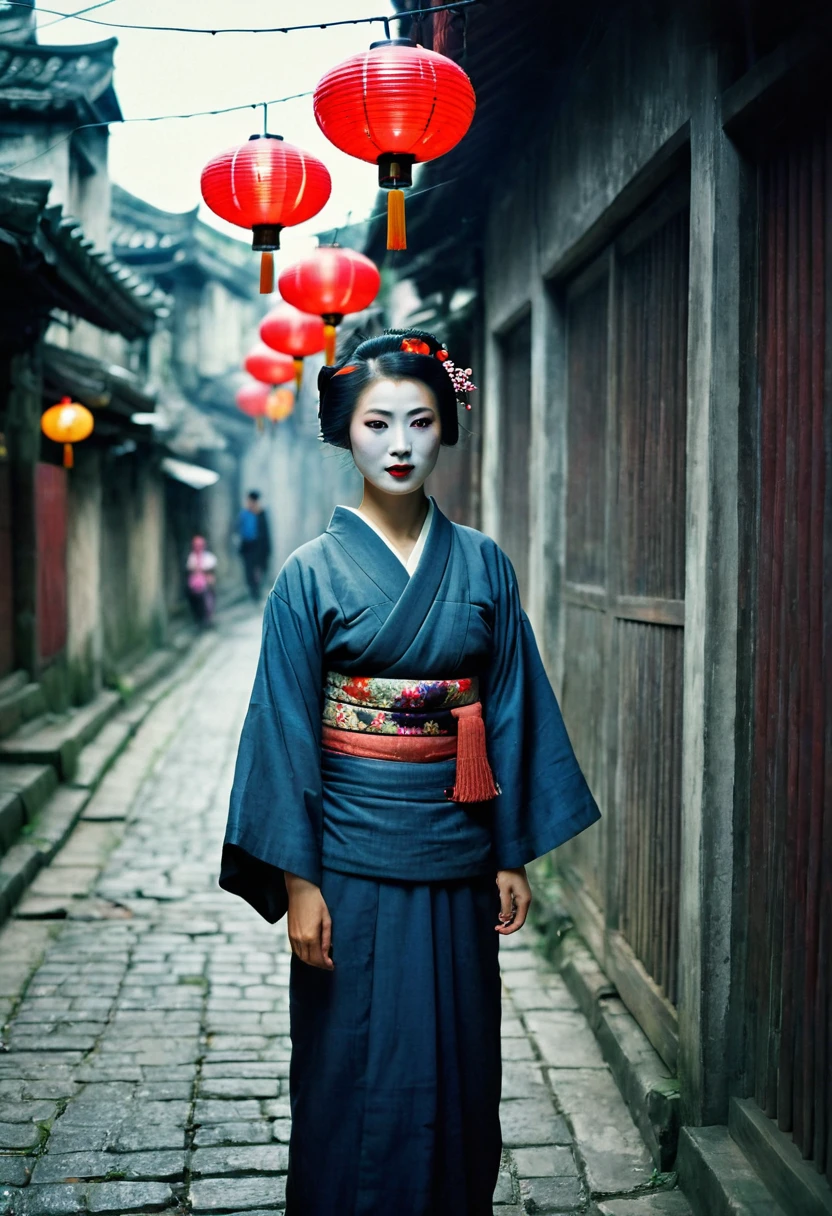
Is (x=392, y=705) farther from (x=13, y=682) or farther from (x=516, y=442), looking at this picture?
(x=13, y=682)

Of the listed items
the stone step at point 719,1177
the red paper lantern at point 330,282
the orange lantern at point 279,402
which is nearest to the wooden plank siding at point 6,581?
the red paper lantern at point 330,282

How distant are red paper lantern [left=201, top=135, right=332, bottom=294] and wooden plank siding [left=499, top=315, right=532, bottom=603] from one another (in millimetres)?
2296

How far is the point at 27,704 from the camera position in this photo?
10930mm

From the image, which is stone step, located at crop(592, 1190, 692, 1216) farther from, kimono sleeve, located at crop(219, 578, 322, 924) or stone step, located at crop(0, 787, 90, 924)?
stone step, located at crop(0, 787, 90, 924)

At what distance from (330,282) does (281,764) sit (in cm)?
553

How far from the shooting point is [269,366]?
13.5 metres

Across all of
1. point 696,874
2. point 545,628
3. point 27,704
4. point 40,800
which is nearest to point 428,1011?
point 696,874

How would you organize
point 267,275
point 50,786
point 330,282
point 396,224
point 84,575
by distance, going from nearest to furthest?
point 396,224 < point 267,275 < point 330,282 < point 50,786 < point 84,575

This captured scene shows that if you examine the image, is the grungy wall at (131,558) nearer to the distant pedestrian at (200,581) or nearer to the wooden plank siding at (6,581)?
the distant pedestrian at (200,581)

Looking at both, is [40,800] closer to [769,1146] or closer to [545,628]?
[545,628]

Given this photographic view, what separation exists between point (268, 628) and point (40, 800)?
6.50 metres

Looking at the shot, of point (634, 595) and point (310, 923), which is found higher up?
point (634, 595)

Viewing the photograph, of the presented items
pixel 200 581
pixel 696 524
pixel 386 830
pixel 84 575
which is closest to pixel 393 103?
pixel 696 524

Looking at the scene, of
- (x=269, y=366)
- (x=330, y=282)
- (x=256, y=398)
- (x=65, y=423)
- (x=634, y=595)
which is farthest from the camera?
(x=256, y=398)
